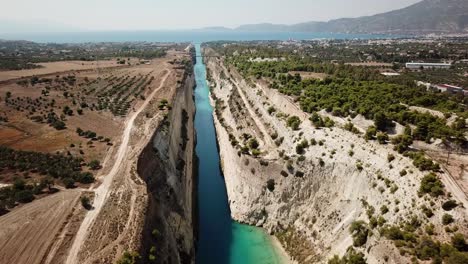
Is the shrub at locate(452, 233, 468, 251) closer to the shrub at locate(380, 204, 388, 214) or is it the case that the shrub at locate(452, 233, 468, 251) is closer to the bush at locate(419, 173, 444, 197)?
the bush at locate(419, 173, 444, 197)

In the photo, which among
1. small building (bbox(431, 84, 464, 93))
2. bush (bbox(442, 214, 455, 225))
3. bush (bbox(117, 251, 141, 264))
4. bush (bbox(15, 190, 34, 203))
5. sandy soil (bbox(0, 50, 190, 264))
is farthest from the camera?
small building (bbox(431, 84, 464, 93))

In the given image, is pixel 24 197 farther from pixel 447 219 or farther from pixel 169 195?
pixel 447 219

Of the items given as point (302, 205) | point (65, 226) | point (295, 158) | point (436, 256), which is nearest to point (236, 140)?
point (295, 158)

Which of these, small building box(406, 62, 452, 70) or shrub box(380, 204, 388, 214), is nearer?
shrub box(380, 204, 388, 214)

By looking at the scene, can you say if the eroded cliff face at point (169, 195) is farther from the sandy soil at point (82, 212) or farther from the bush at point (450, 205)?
the bush at point (450, 205)

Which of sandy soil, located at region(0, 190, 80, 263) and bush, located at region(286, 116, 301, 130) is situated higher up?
bush, located at region(286, 116, 301, 130)

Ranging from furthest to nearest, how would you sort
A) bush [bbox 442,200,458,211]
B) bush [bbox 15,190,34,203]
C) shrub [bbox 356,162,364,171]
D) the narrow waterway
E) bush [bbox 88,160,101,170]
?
bush [bbox 88,160,101,170]
the narrow waterway
shrub [bbox 356,162,364,171]
bush [bbox 15,190,34,203]
bush [bbox 442,200,458,211]

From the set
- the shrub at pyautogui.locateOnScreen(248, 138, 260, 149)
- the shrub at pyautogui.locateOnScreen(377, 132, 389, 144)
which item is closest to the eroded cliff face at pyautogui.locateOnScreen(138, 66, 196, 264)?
the shrub at pyautogui.locateOnScreen(248, 138, 260, 149)

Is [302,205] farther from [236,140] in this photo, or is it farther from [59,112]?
[59,112]
